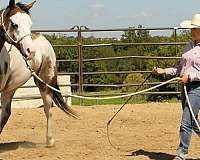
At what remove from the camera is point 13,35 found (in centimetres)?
504

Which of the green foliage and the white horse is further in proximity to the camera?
the green foliage

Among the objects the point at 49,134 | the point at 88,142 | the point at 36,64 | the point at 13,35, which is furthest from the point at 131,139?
the point at 13,35

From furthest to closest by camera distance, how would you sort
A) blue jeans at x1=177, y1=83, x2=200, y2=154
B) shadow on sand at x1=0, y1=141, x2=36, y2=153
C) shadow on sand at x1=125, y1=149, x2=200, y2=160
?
shadow on sand at x1=0, y1=141, x2=36, y2=153, shadow on sand at x1=125, y1=149, x2=200, y2=160, blue jeans at x1=177, y1=83, x2=200, y2=154

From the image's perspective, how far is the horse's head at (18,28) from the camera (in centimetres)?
494

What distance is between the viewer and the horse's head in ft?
16.2

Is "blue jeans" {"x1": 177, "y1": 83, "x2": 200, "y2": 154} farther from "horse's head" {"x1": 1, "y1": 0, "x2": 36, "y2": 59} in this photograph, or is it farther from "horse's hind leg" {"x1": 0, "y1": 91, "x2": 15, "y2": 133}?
"horse's hind leg" {"x1": 0, "y1": 91, "x2": 15, "y2": 133}

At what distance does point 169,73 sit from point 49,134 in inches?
86.3

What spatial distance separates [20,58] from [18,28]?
104cm

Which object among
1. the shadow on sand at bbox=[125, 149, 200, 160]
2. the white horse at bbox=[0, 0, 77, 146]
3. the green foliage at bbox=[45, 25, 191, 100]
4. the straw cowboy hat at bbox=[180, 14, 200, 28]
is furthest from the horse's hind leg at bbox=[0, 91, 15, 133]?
the green foliage at bbox=[45, 25, 191, 100]

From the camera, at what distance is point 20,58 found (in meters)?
5.99

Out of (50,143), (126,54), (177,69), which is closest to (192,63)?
(177,69)

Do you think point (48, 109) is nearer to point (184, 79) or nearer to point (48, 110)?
point (48, 110)

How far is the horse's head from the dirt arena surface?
142 centimetres

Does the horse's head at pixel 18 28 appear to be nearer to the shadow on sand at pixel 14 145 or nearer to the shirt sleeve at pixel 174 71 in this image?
the shirt sleeve at pixel 174 71
